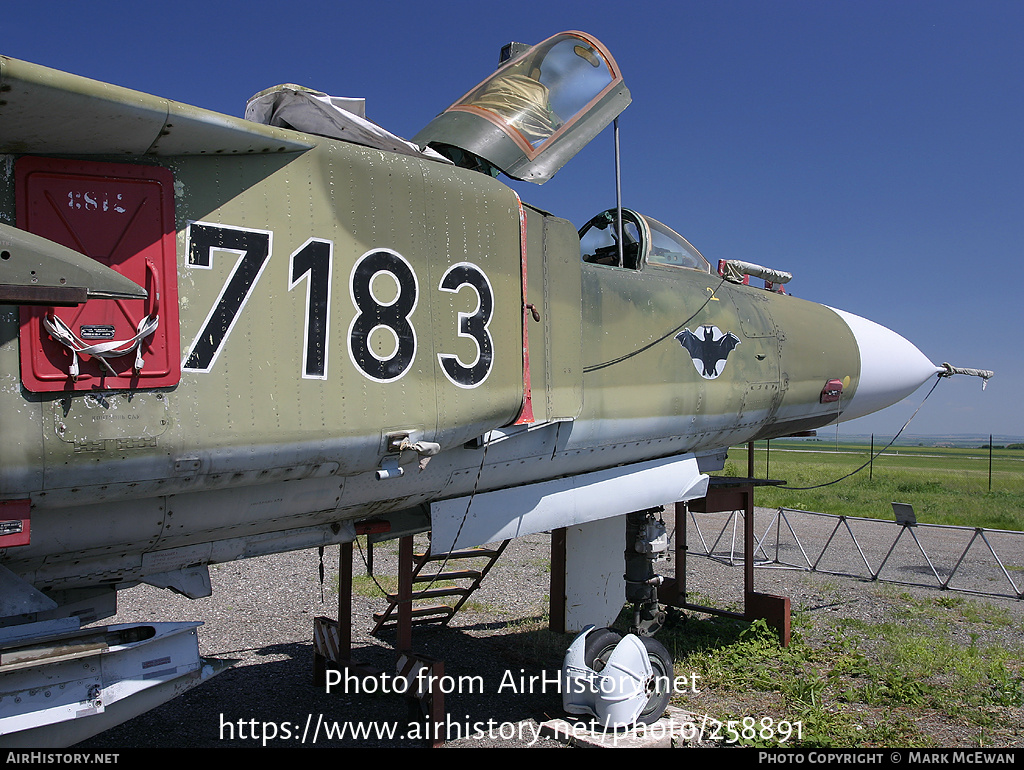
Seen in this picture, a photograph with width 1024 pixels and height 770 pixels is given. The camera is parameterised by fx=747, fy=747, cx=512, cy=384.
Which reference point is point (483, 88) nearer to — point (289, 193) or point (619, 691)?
point (289, 193)

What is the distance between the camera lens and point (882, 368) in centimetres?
847

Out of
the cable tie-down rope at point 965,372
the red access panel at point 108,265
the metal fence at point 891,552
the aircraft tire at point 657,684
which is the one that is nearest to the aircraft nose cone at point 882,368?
the cable tie-down rope at point 965,372

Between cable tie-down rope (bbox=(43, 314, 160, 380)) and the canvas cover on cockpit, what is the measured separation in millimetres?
2869

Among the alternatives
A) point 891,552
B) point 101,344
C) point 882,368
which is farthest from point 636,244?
point 891,552

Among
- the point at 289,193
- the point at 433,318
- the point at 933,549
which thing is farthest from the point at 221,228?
the point at 933,549

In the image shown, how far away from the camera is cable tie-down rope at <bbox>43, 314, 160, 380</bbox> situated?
10.5 feet

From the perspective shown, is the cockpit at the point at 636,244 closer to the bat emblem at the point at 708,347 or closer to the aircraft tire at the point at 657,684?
the bat emblem at the point at 708,347

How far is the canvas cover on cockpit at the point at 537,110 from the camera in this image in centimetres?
554

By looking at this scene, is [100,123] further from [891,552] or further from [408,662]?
[891,552]

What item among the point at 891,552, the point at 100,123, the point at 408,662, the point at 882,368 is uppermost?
the point at 100,123

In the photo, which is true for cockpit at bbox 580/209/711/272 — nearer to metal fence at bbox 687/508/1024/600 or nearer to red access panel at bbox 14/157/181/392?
red access panel at bbox 14/157/181/392

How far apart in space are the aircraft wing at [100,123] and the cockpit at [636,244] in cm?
368

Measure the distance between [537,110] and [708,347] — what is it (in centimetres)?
258

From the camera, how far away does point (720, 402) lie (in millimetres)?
6840
